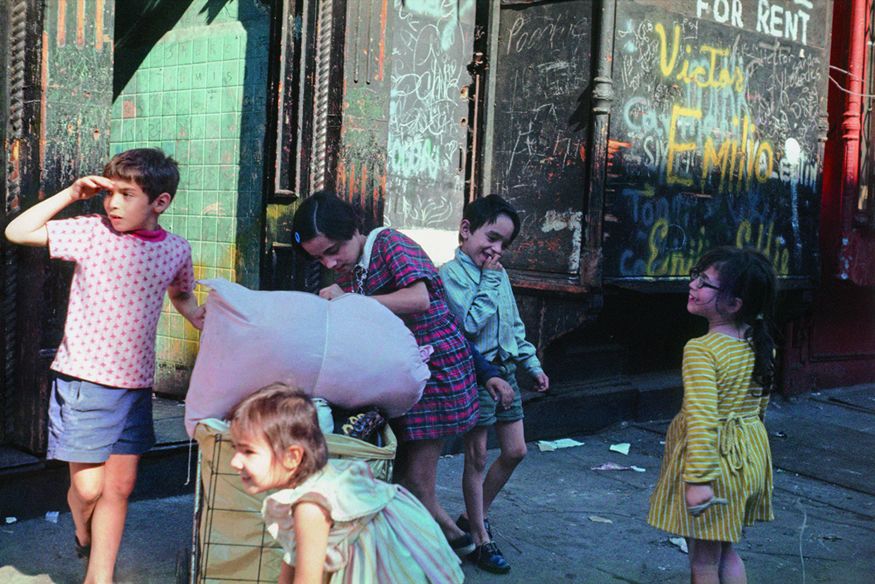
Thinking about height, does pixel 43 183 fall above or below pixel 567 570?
above

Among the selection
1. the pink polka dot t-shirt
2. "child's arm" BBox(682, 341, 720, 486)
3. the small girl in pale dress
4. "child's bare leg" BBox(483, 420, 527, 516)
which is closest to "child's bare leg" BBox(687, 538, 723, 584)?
"child's arm" BBox(682, 341, 720, 486)

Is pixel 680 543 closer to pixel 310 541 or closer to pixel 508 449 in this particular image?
pixel 508 449

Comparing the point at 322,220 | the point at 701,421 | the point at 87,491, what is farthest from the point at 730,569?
the point at 87,491

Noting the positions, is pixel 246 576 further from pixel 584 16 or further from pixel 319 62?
pixel 584 16

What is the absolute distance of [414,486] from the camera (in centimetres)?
396

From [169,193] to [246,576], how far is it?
4.62 ft

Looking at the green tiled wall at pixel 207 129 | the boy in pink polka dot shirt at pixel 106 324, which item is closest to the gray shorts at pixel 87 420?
the boy in pink polka dot shirt at pixel 106 324

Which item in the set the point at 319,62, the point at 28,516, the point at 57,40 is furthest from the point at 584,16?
the point at 28,516

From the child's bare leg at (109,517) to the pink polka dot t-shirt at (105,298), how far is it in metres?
0.31

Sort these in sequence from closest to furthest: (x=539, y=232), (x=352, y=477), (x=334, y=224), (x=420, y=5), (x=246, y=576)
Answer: (x=352, y=477)
(x=246, y=576)
(x=334, y=224)
(x=420, y=5)
(x=539, y=232)

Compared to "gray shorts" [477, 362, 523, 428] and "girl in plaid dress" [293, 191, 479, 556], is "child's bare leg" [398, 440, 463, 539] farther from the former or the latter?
"gray shorts" [477, 362, 523, 428]

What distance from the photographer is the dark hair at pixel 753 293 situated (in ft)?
11.2

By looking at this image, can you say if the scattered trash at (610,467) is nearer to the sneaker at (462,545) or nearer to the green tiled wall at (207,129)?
the sneaker at (462,545)

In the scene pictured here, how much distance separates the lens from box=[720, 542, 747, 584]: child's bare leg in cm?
351
